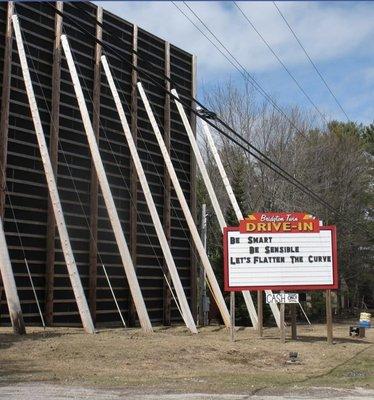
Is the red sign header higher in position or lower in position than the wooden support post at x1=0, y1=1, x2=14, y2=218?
lower

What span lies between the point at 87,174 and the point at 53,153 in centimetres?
223

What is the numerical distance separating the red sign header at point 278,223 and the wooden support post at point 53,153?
7381 millimetres

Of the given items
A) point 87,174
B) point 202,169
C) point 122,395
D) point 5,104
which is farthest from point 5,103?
point 122,395

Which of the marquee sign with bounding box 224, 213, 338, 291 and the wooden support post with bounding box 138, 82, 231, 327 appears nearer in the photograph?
the marquee sign with bounding box 224, 213, 338, 291

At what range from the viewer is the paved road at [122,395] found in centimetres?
921

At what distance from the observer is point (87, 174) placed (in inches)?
974

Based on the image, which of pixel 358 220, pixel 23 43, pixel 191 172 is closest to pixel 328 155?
pixel 358 220

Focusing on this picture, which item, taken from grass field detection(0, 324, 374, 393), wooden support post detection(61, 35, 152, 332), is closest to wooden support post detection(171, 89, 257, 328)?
wooden support post detection(61, 35, 152, 332)

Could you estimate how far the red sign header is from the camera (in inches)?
768

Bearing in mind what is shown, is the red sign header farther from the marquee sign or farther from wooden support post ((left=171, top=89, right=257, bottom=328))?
wooden support post ((left=171, top=89, right=257, bottom=328))

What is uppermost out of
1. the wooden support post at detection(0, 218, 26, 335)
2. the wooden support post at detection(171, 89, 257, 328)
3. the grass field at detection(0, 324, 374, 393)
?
the wooden support post at detection(171, 89, 257, 328)

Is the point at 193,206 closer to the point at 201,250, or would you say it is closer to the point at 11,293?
the point at 201,250

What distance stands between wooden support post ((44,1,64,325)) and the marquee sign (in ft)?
22.6

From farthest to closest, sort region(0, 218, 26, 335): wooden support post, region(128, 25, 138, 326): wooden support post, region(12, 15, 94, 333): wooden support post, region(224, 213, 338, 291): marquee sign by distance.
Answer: region(128, 25, 138, 326): wooden support post < region(224, 213, 338, 291): marquee sign < region(12, 15, 94, 333): wooden support post < region(0, 218, 26, 335): wooden support post
